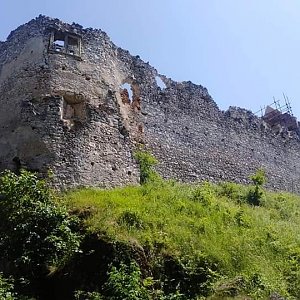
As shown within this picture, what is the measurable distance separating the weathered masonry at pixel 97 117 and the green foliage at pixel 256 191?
650 mm

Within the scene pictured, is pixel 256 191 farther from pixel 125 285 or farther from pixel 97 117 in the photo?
pixel 125 285

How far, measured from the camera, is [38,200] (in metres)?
11.5

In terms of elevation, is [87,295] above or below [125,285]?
below

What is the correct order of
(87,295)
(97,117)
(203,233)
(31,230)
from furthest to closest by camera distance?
(97,117) → (203,233) → (31,230) → (87,295)

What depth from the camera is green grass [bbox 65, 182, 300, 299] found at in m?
10.9

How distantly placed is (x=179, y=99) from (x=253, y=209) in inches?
206

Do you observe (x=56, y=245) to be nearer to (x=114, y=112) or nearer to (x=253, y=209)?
(x=114, y=112)

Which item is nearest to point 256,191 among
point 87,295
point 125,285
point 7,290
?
point 125,285

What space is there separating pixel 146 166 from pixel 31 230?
6339mm

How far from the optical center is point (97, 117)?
49.1ft

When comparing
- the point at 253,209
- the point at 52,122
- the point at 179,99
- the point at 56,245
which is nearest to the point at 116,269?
the point at 56,245

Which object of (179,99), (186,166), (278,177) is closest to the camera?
(186,166)

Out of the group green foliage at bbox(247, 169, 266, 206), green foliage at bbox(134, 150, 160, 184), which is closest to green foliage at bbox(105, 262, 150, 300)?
green foliage at bbox(134, 150, 160, 184)

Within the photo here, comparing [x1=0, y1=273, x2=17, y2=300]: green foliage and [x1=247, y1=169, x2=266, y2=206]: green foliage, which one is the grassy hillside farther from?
[x1=247, y1=169, x2=266, y2=206]: green foliage
